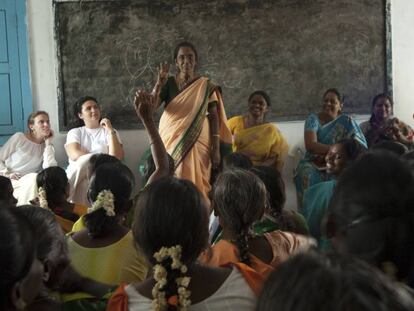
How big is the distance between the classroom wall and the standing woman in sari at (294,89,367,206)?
41cm

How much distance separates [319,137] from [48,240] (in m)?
3.73

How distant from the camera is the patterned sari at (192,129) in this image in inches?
173

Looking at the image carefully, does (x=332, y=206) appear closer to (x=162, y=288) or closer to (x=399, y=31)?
(x=162, y=288)

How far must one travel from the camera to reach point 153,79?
5406 millimetres

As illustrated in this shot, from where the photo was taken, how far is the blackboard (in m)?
5.34

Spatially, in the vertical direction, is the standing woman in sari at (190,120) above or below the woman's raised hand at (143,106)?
below

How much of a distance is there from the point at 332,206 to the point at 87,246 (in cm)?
95

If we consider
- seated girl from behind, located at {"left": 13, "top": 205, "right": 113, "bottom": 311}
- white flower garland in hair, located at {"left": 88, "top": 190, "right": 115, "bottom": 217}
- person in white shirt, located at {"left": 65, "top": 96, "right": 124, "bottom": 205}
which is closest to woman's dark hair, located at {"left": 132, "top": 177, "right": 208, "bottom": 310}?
seated girl from behind, located at {"left": 13, "top": 205, "right": 113, "bottom": 311}

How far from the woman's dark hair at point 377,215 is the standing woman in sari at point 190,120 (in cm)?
321

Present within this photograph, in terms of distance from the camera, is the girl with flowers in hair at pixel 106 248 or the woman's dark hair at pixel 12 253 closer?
the woman's dark hair at pixel 12 253

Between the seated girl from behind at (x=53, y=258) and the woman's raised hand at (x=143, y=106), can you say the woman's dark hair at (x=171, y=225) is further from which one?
the woman's raised hand at (x=143, y=106)

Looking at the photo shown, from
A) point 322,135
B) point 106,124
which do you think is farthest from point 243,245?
point 106,124

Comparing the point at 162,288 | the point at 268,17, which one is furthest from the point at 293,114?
the point at 162,288

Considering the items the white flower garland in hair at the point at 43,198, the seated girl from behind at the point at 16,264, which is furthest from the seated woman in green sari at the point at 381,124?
the seated girl from behind at the point at 16,264
